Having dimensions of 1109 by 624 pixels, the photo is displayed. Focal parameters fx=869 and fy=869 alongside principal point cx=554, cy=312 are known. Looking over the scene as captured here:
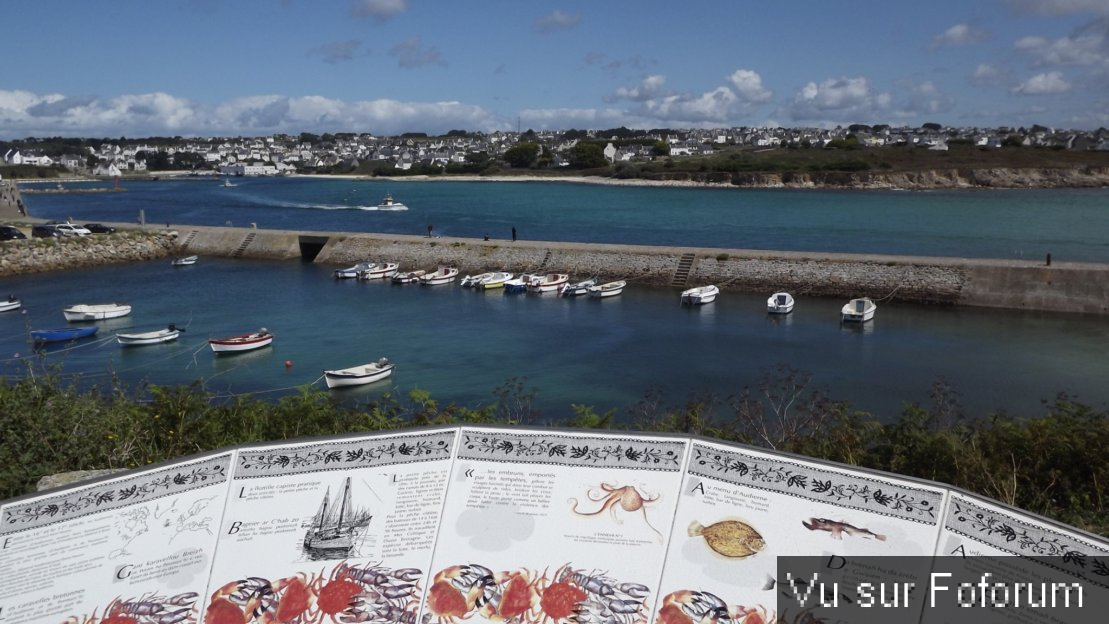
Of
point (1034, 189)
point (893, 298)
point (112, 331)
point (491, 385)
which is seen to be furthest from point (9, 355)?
point (1034, 189)

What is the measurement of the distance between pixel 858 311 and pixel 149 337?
2055 cm

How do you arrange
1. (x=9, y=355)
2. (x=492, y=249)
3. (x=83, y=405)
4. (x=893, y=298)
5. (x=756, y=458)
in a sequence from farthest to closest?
1. (x=492, y=249)
2. (x=893, y=298)
3. (x=9, y=355)
4. (x=83, y=405)
5. (x=756, y=458)

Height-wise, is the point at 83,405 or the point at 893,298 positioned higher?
the point at 83,405

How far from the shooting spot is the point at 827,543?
10.8 feet

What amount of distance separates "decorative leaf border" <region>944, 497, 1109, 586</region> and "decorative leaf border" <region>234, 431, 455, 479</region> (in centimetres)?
214

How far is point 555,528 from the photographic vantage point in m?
3.62

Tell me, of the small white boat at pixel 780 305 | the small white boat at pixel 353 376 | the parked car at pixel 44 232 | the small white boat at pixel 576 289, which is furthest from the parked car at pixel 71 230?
the small white boat at pixel 780 305

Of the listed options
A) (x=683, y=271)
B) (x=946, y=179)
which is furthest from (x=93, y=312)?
(x=946, y=179)

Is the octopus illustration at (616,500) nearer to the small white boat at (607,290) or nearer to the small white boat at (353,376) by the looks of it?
the small white boat at (353,376)

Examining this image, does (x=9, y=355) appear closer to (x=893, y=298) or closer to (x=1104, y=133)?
(x=893, y=298)

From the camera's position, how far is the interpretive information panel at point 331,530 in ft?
11.5

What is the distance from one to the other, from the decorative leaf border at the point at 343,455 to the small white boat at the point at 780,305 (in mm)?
24663

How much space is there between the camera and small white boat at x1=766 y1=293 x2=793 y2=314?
1085 inches

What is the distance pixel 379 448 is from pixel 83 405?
419 centimetres
